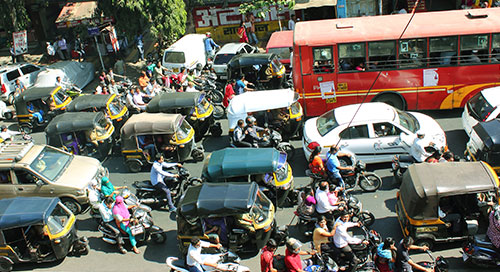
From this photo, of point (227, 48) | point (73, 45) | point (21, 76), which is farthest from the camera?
point (73, 45)

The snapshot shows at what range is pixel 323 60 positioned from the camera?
51.7ft

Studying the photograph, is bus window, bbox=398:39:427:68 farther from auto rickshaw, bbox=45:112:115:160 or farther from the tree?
the tree

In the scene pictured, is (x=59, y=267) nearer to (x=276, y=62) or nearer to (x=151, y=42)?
(x=276, y=62)

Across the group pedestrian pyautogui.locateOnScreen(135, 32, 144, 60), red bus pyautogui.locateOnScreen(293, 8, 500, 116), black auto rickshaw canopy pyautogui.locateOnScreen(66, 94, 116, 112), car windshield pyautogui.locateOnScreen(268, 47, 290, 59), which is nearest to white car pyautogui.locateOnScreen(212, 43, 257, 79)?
car windshield pyautogui.locateOnScreen(268, 47, 290, 59)

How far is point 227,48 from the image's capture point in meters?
22.0

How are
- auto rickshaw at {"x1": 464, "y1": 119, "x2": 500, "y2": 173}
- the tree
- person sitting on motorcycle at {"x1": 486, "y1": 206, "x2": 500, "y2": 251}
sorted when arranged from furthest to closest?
the tree
auto rickshaw at {"x1": 464, "y1": 119, "x2": 500, "y2": 173}
person sitting on motorcycle at {"x1": 486, "y1": 206, "x2": 500, "y2": 251}

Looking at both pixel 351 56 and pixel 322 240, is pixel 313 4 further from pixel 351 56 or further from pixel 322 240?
pixel 322 240

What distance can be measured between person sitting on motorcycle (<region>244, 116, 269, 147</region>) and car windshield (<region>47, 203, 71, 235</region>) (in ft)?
17.8

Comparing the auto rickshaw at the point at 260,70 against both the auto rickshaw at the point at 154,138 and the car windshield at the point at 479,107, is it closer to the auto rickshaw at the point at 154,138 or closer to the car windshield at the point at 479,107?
the auto rickshaw at the point at 154,138

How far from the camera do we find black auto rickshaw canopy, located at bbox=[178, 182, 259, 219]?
33.4 ft

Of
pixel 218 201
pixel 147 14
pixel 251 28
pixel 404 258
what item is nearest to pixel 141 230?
pixel 218 201

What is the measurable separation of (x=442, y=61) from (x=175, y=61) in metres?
11.8

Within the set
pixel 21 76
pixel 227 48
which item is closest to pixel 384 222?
pixel 227 48

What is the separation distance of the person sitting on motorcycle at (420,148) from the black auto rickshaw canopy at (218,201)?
4.41 metres
